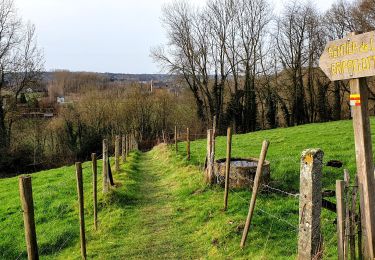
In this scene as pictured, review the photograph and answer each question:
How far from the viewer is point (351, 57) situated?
5.27 meters

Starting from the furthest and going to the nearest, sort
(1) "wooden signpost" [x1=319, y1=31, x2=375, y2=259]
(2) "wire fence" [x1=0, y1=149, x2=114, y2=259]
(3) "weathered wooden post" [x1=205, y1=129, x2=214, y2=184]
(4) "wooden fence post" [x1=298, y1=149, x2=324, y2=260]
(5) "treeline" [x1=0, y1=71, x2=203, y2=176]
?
(5) "treeline" [x1=0, y1=71, x2=203, y2=176] → (3) "weathered wooden post" [x1=205, y1=129, x2=214, y2=184] → (2) "wire fence" [x1=0, y1=149, x2=114, y2=259] → (4) "wooden fence post" [x1=298, y1=149, x2=324, y2=260] → (1) "wooden signpost" [x1=319, y1=31, x2=375, y2=259]

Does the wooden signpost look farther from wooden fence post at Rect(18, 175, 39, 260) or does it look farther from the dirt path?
wooden fence post at Rect(18, 175, 39, 260)

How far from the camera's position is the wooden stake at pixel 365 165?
206 inches

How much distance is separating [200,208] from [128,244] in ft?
7.61

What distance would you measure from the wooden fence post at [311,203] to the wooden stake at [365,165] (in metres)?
0.54

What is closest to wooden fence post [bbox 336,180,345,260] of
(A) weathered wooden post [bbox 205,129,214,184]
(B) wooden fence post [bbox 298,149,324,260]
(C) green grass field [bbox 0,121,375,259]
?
(B) wooden fence post [bbox 298,149,324,260]

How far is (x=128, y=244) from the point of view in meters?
9.26

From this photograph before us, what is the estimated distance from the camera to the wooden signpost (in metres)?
5.13

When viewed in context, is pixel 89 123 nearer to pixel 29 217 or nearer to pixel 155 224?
pixel 155 224

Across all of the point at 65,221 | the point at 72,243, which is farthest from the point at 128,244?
the point at 65,221

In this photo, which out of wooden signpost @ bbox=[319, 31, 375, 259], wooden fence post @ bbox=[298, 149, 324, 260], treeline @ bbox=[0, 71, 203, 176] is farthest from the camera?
treeline @ bbox=[0, 71, 203, 176]

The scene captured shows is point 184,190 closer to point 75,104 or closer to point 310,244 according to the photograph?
point 310,244

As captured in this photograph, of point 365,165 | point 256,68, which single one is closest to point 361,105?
point 365,165

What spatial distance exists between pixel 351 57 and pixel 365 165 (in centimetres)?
144
